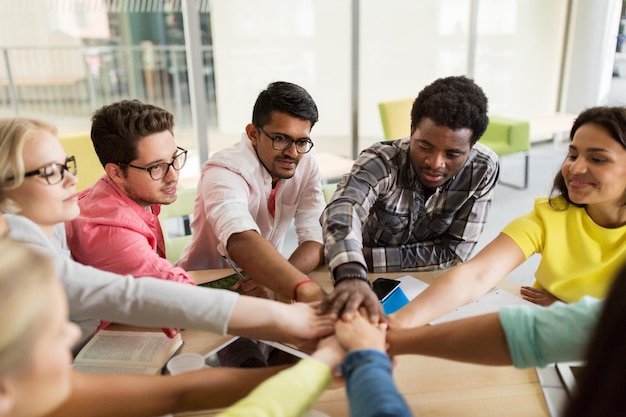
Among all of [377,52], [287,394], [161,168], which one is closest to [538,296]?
[287,394]

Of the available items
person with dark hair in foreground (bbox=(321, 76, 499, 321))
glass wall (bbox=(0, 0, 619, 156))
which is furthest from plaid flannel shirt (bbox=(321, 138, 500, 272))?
glass wall (bbox=(0, 0, 619, 156))

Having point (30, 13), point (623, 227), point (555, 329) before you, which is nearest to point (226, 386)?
point (555, 329)

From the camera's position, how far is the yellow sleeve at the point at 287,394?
32.7 inches

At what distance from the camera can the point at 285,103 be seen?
187 centimetres

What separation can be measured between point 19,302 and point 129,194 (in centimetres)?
106

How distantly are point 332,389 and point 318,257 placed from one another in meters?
0.78

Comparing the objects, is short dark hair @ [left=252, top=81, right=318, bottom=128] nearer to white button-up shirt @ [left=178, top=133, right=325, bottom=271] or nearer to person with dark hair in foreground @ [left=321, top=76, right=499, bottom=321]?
white button-up shirt @ [left=178, top=133, right=325, bottom=271]

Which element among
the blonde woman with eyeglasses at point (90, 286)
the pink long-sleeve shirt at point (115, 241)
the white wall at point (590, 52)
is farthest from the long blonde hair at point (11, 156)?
the white wall at point (590, 52)

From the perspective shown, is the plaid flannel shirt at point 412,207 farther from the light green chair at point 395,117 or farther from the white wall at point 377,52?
→ the white wall at point 377,52

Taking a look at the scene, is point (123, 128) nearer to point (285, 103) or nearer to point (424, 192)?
point (285, 103)

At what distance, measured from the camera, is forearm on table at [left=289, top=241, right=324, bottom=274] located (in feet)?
5.99

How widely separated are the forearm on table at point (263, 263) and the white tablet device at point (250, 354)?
20cm

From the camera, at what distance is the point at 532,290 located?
1612 millimetres

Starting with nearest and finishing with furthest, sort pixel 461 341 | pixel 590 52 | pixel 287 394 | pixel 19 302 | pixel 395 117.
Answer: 1. pixel 19 302
2. pixel 287 394
3. pixel 461 341
4. pixel 395 117
5. pixel 590 52
